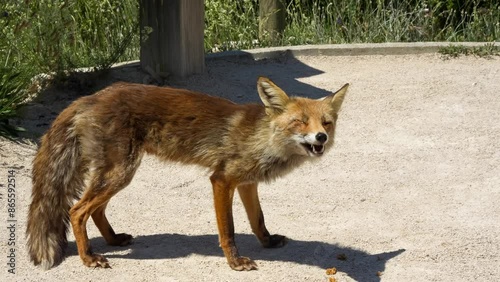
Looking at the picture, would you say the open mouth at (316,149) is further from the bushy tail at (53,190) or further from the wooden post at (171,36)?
the wooden post at (171,36)

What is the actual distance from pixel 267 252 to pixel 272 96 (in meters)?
1.15

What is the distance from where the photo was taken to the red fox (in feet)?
19.8

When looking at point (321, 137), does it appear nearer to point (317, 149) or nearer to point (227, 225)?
point (317, 149)

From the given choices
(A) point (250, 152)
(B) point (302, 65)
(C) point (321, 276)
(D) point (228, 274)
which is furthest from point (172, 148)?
(B) point (302, 65)

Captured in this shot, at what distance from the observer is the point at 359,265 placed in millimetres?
6125

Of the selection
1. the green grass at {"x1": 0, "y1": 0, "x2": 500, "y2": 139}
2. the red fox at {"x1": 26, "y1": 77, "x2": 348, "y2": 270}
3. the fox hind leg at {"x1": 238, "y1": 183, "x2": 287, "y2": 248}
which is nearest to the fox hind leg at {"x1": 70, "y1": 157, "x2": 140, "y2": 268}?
the red fox at {"x1": 26, "y1": 77, "x2": 348, "y2": 270}

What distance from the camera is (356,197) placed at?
24.0 ft

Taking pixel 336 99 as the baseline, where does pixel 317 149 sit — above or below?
below

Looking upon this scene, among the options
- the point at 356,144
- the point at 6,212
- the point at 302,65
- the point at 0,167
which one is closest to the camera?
the point at 6,212

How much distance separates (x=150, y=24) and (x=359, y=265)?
459 centimetres

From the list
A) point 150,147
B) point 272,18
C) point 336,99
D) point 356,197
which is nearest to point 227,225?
point 150,147

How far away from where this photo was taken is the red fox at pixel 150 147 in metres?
6.03

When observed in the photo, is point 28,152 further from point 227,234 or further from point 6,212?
point 227,234

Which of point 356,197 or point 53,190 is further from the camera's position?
point 356,197
